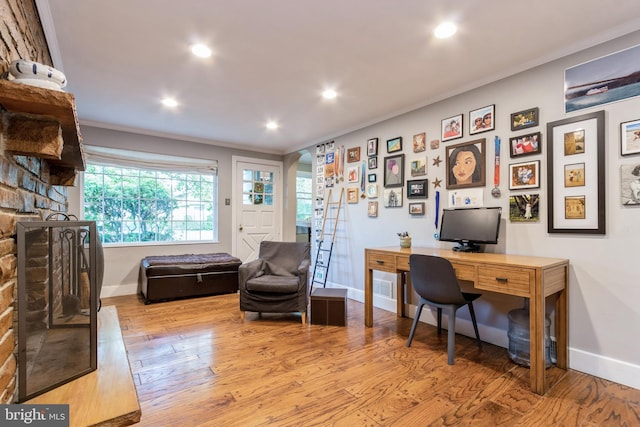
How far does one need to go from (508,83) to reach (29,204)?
340 centimetres

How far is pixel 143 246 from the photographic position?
4656 millimetres

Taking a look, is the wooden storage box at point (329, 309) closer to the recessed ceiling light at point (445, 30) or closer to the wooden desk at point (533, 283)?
the wooden desk at point (533, 283)

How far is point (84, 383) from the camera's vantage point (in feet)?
4.31

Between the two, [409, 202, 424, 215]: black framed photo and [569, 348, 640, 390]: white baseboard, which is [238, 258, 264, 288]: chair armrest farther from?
[569, 348, 640, 390]: white baseboard

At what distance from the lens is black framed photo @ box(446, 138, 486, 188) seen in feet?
9.57

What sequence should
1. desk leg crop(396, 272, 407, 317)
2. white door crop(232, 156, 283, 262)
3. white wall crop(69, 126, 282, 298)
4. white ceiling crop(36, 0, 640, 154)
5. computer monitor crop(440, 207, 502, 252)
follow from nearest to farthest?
1. white ceiling crop(36, 0, 640, 154)
2. computer monitor crop(440, 207, 502, 252)
3. desk leg crop(396, 272, 407, 317)
4. white wall crop(69, 126, 282, 298)
5. white door crop(232, 156, 283, 262)

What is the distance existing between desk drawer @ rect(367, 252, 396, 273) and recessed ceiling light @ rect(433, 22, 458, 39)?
6.05 feet

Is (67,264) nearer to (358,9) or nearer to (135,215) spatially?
(358,9)

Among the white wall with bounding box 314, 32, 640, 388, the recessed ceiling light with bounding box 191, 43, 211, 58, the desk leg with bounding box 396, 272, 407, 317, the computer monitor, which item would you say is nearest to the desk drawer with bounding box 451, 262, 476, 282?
the computer monitor

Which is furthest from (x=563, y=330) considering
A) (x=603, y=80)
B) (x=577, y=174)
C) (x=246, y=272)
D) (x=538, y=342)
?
(x=246, y=272)

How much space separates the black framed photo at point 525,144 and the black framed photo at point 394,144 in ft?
3.95

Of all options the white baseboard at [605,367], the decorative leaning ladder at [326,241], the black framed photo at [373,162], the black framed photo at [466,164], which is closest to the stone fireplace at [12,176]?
the black framed photo at [466,164]

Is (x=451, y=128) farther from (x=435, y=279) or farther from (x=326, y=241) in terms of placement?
(x=326, y=241)

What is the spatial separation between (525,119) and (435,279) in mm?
1522
